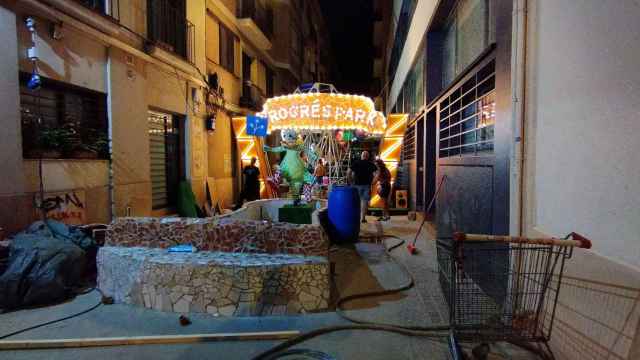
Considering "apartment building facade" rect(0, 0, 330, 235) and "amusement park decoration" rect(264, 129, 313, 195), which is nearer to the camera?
"apartment building facade" rect(0, 0, 330, 235)

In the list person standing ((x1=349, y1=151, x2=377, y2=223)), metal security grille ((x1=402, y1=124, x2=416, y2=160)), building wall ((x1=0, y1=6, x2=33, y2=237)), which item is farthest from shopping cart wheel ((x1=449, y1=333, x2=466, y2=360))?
metal security grille ((x1=402, y1=124, x2=416, y2=160))

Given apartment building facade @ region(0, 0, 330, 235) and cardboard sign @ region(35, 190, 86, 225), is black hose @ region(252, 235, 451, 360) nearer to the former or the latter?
apartment building facade @ region(0, 0, 330, 235)

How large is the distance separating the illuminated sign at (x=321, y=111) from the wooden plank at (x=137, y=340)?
4285 mm

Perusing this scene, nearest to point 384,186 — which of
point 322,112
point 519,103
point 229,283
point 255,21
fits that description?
point 322,112

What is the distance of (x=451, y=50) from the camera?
6.84 m

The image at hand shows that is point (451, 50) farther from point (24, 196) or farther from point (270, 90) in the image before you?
point (270, 90)

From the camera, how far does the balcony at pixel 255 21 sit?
13.9m

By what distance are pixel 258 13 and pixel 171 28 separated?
8.24 metres

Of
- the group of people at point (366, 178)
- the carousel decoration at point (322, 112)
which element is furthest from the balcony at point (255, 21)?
the group of people at point (366, 178)

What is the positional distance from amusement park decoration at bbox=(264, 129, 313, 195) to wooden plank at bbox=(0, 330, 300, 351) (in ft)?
17.7

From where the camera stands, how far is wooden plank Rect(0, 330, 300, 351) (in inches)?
116

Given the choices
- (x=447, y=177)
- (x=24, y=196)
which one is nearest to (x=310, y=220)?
(x=447, y=177)

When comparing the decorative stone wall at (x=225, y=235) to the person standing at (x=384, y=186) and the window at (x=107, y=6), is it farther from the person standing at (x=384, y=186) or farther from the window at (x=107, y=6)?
the person standing at (x=384, y=186)

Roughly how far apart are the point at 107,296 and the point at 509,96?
515 cm
